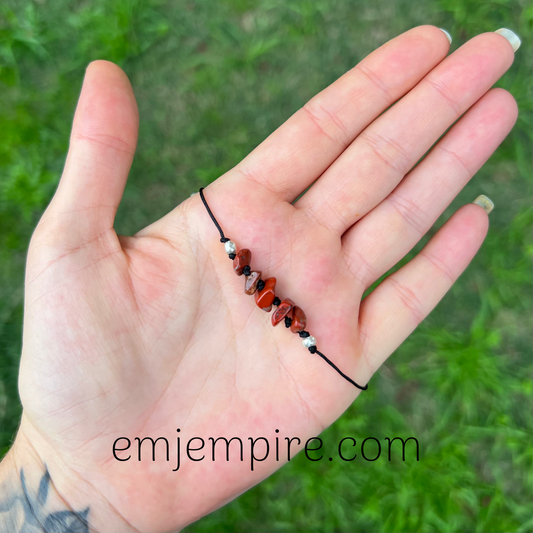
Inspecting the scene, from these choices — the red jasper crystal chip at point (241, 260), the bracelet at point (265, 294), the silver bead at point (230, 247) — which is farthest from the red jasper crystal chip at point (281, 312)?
the silver bead at point (230, 247)

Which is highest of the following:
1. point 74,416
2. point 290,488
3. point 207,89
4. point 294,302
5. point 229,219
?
point 207,89

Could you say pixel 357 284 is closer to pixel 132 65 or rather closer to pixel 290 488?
pixel 290 488

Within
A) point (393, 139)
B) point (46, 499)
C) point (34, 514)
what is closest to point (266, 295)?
point (393, 139)

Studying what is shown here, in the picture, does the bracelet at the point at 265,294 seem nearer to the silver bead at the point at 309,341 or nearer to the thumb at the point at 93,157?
the silver bead at the point at 309,341

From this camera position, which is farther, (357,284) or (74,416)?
(357,284)

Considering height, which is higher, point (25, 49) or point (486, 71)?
point (25, 49)

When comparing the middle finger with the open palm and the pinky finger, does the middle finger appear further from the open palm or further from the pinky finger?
the pinky finger

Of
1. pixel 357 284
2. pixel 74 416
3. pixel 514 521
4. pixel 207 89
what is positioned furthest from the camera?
pixel 207 89

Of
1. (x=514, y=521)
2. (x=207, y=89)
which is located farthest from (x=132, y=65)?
(x=514, y=521)
